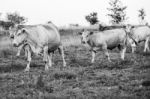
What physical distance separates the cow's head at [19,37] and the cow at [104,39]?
3.93 metres

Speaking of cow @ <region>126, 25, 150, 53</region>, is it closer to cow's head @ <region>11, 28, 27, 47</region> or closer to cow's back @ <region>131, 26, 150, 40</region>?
cow's back @ <region>131, 26, 150, 40</region>

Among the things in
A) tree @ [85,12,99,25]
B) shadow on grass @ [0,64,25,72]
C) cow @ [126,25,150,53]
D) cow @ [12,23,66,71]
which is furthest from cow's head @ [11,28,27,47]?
tree @ [85,12,99,25]

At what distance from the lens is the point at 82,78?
31.0 ft

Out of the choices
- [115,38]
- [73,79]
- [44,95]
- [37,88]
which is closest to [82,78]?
[73,79]

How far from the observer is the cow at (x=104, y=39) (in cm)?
1524

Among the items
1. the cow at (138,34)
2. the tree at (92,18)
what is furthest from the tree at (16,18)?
the cow at (138,34)

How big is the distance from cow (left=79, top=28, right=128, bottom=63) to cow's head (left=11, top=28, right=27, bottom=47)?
393 cm

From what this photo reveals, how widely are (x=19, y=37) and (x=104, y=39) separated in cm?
489

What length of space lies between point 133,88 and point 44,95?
6.94 ft

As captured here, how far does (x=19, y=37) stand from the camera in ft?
39.7

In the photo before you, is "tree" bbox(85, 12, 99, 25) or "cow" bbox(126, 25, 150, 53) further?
"tree" bbox(85, 12, 99, 25)

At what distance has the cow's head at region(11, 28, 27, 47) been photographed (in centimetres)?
1201

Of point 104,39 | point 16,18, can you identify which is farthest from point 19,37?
point 16,18

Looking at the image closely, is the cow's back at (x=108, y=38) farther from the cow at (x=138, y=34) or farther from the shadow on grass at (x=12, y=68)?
the shadow on grass at (x=12, y=68)
